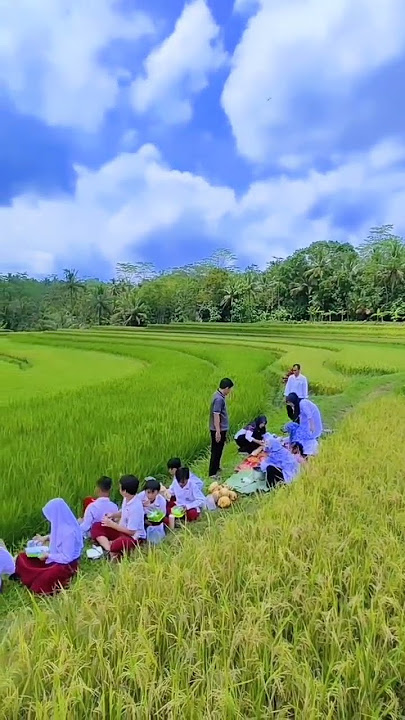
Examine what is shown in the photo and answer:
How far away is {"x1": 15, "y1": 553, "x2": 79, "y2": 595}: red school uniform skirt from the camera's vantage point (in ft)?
12.1

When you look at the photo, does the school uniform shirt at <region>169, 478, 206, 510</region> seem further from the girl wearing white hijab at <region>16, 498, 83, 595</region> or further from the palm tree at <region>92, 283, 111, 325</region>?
the palm tree at <region>92, 283, 111, 325</region>

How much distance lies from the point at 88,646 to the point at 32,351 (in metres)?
23.2

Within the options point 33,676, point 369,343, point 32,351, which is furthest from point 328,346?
point 33,676

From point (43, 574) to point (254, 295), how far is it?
49.0 m

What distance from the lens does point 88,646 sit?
2.27 m

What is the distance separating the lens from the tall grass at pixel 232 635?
2016mm

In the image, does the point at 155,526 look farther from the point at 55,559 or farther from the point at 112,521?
the point at 55,559

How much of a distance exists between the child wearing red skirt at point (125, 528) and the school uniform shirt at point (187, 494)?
71cm

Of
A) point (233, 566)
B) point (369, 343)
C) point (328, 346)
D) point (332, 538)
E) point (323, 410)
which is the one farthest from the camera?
point (369, 343)

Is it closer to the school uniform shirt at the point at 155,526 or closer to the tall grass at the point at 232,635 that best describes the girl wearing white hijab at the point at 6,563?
the tall grass at the point at 232,635

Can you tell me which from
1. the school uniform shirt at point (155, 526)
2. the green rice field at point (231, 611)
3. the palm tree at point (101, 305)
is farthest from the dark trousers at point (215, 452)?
the palm tree at point (101, 305)

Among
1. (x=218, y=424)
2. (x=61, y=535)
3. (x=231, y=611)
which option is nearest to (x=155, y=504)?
(x=61, y=535)

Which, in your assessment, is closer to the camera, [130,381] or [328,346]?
[130,381]

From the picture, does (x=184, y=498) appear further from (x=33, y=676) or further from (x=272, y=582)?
(x=33, y=676)
